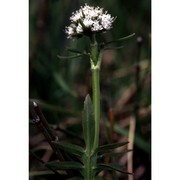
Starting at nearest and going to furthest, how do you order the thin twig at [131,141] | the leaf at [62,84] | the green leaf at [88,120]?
the green leaf at [88,120] → the thin twig at [131,141] → the leaf at [62,84]

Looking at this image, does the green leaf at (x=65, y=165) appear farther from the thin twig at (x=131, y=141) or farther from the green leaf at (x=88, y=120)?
the thin twig at (x=131, y=141)

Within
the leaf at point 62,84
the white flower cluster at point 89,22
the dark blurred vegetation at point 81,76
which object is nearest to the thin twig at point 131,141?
the dark blurred vegetation at point 81,76

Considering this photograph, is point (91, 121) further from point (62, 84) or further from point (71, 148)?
point (62, 84)

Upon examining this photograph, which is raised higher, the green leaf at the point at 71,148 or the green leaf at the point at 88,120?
the green leaf at the point at 88,120

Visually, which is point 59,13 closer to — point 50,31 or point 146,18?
point 50,31

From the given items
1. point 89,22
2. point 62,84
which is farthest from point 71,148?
point 62,84
